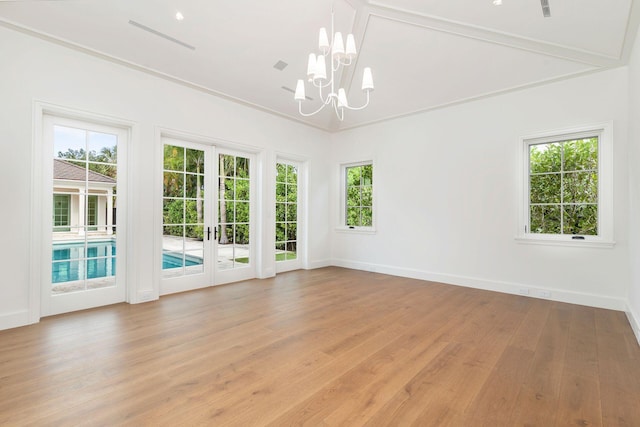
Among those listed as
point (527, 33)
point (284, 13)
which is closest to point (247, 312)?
point (284, 13)

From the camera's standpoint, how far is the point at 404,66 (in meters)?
4.58

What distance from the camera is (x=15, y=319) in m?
3.16

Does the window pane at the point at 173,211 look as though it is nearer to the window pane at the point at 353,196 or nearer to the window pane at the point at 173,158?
the window pane at the point at 173,158

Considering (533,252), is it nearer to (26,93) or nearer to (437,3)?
(437,3)

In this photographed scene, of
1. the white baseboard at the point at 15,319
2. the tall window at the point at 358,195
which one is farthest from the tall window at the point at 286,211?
the white baseboard at the point at 15,319

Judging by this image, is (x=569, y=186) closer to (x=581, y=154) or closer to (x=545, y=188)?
(x=545, y=188)

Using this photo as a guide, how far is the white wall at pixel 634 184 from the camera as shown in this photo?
121 inches

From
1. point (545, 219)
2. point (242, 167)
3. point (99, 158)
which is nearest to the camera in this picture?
point (99, 158)

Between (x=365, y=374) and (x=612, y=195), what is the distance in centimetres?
393

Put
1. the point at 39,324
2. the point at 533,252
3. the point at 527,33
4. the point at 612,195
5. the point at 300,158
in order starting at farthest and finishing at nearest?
the point at 300,158, the point at 533,252, the point at 612,195, the point at 527,33, the point at 39,324

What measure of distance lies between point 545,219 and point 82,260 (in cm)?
624

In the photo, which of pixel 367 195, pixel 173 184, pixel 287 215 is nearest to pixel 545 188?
pixel 367 195

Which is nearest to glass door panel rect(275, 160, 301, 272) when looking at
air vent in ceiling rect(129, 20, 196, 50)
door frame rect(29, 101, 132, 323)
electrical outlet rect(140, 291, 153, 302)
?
electrical outlet rect(140, 291, 153, 302)

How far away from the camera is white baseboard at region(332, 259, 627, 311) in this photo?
152 inches
